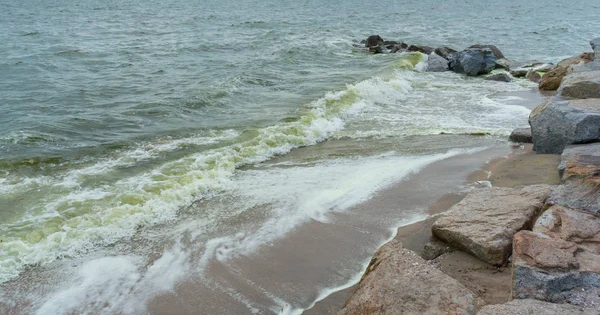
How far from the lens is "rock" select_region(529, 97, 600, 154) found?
7137 mm

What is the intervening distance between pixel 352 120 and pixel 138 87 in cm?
692

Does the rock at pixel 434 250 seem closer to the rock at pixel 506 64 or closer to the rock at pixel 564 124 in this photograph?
the rock at pixel 564 124

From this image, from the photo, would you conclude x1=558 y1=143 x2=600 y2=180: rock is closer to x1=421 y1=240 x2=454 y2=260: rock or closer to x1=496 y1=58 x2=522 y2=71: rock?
x1=421 y1=240 x2=454 y2=260: rock

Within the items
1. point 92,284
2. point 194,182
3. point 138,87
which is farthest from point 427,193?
point 138,87

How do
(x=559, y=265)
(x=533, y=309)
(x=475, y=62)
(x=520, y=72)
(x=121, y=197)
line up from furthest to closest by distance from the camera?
(x=475, y=62) → (x=520, y=72) → (x=121, y=197) → (x=559, y=265) → (x=533, y=309)

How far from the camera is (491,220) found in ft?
16.5

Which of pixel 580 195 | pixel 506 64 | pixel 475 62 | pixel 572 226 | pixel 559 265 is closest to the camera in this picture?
pixel 559 265

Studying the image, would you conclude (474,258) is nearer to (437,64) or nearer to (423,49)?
(437,64)

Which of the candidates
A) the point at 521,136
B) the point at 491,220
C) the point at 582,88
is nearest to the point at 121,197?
the point at 491,220

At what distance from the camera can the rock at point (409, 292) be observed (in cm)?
380

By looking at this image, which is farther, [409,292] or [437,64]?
[437,64]

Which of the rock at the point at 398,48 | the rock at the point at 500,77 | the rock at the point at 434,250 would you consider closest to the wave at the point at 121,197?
the rock at the point at 434,250

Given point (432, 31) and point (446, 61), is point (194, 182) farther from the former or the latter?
point (432, 31)

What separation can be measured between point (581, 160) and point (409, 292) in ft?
11.5
